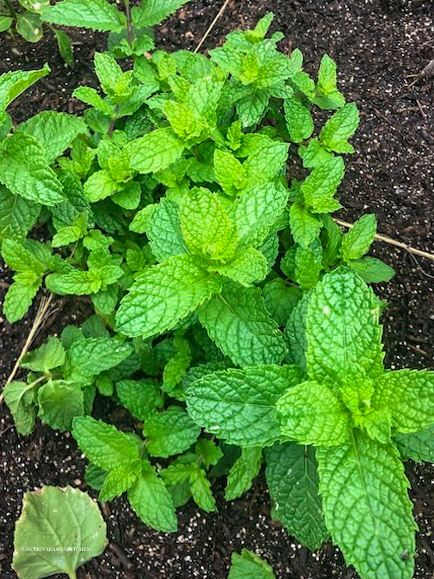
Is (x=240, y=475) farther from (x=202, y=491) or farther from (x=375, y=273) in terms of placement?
(x=375, y=273)

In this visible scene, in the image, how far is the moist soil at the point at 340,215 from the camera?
167 centimetres

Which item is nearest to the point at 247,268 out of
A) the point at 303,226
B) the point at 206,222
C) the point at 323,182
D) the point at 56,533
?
the point at 206,222

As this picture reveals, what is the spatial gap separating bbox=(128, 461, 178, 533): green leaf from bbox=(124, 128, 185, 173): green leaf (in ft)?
2.54

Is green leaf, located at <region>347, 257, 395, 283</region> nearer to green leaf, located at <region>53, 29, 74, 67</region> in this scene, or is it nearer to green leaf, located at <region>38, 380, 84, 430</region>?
green leaf, located at <region>38, 380, 84, 430</region>

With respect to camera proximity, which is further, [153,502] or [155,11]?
[155,11]

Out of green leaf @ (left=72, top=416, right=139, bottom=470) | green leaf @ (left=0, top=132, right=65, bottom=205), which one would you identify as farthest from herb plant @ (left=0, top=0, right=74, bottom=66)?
green leaf @ (left=72, top=416, right=139, bottom=470)

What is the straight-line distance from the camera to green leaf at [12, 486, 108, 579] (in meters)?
1.62

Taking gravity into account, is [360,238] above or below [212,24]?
below

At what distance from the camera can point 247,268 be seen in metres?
1.31

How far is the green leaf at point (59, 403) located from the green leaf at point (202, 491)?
0.35m

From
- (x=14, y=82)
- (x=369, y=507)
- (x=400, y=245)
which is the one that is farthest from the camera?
(x=400, y=245)

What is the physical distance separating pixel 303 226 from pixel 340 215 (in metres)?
0.47

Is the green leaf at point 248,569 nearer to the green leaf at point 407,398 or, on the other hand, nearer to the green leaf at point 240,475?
the green leaf at point 240,475

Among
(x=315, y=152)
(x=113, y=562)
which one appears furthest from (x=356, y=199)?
(x=113, y=562)
